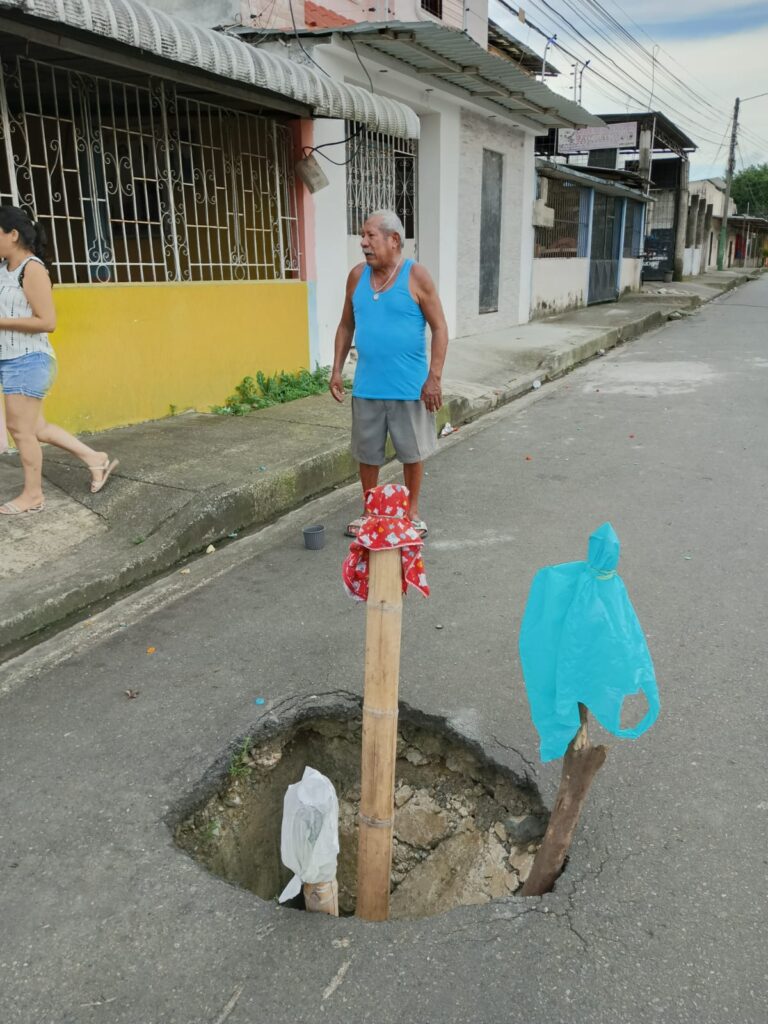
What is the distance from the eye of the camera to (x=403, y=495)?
2023mm

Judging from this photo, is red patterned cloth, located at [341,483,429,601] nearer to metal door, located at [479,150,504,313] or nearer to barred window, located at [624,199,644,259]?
→ metal door, located at [479,150,504,313]

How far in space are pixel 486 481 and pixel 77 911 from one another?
4375mm

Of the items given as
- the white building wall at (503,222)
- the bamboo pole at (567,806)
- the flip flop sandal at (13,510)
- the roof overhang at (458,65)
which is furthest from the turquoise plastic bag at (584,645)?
the white building wall at (503,222)

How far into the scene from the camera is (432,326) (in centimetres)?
426

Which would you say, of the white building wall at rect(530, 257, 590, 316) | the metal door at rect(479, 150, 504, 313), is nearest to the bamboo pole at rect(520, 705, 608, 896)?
the metal door at rect(479, 150, 504, 313)

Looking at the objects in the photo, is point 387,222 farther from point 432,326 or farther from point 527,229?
point 527,229

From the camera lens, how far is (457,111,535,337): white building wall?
39.4ft

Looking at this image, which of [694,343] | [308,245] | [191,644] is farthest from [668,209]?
[191,644]

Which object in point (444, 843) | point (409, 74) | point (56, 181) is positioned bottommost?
point (444, 843)

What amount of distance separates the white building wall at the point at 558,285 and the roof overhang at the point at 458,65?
337 centimetres

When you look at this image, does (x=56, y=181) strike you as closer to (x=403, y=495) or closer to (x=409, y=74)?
(x=409, y=74)

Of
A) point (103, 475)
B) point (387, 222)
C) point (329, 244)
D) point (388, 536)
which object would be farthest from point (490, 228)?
point (388, 536)

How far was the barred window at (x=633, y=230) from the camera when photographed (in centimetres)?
2345

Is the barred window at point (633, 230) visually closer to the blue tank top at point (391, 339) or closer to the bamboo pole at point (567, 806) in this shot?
the blue tank top at point (391, 339)
